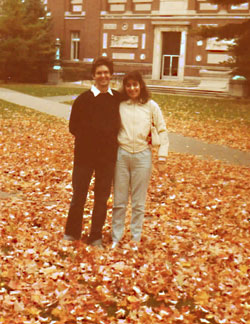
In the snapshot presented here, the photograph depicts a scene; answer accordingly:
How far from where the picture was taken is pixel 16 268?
4.72 meters

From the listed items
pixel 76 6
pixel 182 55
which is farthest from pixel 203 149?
pixel 76 6

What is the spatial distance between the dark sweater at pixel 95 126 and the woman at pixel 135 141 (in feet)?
0.34

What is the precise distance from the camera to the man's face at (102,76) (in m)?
4.81

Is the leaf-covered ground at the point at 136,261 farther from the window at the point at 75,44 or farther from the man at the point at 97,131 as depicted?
the window at the point at 75,44

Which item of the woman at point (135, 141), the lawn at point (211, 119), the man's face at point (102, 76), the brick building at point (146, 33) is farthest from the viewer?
→ the brick building at point (146, 33)

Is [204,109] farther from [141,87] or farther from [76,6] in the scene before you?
[76,6]

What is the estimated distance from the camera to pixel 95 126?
16.0 feet

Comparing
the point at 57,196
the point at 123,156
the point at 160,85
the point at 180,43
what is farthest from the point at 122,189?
the point at 180,43

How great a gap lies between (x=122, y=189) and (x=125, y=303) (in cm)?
141

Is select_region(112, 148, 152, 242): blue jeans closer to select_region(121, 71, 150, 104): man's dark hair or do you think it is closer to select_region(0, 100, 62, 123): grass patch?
select_region(121, 71, 150, 104): man's dark hair

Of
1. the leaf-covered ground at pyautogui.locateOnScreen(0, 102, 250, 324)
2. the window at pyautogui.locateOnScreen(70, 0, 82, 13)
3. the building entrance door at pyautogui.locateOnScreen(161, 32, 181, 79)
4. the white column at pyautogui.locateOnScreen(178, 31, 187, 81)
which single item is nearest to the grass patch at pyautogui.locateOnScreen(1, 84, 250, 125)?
the white column at pyautogui.locateOnScreen(178, 31, 187, 81)

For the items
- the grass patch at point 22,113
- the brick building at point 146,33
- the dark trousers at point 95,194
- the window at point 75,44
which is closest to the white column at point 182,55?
the brick building at point 146,33

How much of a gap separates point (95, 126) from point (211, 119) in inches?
528

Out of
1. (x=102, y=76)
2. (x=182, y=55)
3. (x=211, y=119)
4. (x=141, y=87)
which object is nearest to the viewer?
(x=102, y=76)
